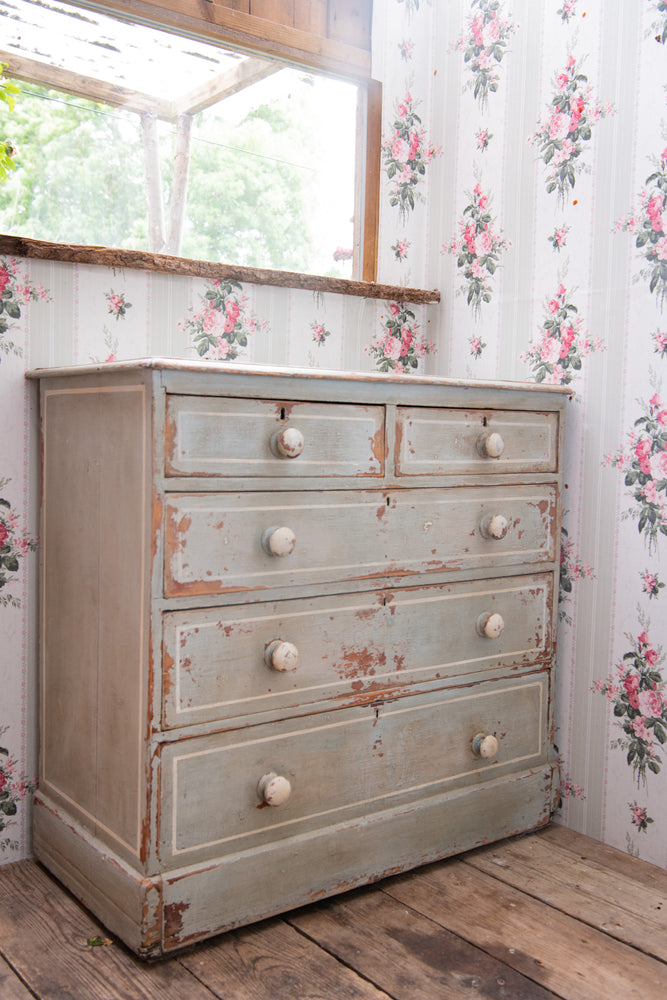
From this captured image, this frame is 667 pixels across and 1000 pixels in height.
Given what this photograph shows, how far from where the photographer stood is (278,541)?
1676 mm

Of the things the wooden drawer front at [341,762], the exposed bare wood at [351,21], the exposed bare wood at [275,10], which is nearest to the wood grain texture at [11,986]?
the wooden drawer front at [341,762]

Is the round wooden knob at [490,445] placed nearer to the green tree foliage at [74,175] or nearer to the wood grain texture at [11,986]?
the green tree foliage at [74,175]

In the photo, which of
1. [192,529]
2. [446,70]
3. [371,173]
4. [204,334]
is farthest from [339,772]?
[446,70]

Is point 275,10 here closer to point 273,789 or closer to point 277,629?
point 277,629

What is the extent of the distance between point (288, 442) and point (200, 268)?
71 centimetres

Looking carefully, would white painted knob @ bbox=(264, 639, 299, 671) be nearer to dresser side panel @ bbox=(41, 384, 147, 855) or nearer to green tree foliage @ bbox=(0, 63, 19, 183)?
dresser side panel @ bbox=(41, 384, 147, 855)

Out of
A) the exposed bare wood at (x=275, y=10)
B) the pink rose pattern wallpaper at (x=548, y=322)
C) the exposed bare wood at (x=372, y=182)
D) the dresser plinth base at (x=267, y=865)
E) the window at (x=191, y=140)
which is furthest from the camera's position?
the exposed bare wood at (x=372, y=182)

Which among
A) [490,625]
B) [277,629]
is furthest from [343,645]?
[490,625]

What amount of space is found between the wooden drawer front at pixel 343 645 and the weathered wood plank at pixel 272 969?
43 centimetres

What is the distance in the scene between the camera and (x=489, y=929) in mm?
1750

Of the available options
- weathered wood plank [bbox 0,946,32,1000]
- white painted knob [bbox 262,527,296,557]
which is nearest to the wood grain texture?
weathered wood plank [bbox 0,946,32,1000]

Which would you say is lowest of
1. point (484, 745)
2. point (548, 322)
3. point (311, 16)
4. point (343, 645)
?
point (484, 745)

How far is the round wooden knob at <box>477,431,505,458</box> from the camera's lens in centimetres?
200

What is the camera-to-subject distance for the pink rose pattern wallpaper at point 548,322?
1999mm
